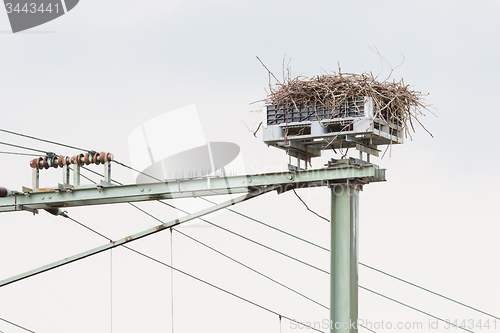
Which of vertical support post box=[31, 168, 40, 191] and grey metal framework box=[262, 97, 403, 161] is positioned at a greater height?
grey metal framework box=[262, 97, 403, 161]

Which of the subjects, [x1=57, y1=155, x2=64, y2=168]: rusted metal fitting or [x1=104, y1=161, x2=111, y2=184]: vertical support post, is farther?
[x1=57, y1=155, x2=64, y2=168]: rusted metal fitting

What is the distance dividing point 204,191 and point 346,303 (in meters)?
3.07

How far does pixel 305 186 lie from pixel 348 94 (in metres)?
1.65

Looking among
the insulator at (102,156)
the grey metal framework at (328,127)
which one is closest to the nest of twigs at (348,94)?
the grey metal framework at (328,127)

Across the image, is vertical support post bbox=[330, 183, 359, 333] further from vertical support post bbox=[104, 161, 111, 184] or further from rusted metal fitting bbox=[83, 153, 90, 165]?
rusted metal fitting bbox=[83, 153, 90, 165]

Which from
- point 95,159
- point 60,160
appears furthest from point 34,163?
point 95,159

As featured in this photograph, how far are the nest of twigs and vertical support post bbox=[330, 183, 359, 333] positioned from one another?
53.0 inches

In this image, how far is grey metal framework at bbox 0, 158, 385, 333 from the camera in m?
12.9

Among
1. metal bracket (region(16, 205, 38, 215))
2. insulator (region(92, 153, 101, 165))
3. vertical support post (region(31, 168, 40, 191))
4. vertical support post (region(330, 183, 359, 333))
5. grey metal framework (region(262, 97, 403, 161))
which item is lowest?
vertical support post (region(330, 183, 359, 333))

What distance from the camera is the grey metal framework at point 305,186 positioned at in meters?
12.9

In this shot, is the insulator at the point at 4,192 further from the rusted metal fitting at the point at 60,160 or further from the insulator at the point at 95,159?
the insulator at the point at 95,159

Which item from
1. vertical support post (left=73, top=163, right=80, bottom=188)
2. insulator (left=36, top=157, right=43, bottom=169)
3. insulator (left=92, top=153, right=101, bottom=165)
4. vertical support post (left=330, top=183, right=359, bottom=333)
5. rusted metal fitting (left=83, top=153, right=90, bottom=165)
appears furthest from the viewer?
insulator (left=36, top=157, right=43, bottom=169)

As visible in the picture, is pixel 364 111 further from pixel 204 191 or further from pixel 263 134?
pixel 204 191

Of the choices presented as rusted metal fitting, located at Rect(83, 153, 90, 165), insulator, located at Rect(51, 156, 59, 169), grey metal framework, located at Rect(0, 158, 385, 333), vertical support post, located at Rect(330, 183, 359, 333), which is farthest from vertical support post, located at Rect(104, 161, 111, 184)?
vertical support post, located at Rect(330, 183, 359, 333)
